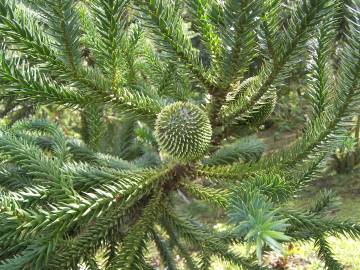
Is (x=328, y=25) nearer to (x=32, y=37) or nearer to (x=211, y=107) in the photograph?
(x=211, y=107)

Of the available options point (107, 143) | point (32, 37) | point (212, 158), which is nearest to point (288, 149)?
point (212, 158)

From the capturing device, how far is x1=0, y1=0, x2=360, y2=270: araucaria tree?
1003 mm

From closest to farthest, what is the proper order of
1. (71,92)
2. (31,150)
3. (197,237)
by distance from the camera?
(71,92), (31,150), (197,237)

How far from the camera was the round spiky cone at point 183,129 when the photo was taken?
1.20 metres

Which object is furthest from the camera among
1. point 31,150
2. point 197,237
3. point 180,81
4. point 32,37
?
point 180,81

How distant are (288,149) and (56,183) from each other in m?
0.69

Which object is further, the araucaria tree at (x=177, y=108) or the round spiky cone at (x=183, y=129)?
the round spiky cone at (x=183, y=129)

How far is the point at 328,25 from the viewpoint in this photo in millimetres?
1146

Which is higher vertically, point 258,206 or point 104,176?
point 258,206

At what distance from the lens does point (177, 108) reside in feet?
3.98

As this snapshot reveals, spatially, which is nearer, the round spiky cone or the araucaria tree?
the araucaria tree

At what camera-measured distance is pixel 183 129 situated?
1193 millimetres

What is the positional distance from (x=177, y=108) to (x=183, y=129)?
7 centimetres

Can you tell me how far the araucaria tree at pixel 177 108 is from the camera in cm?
100
